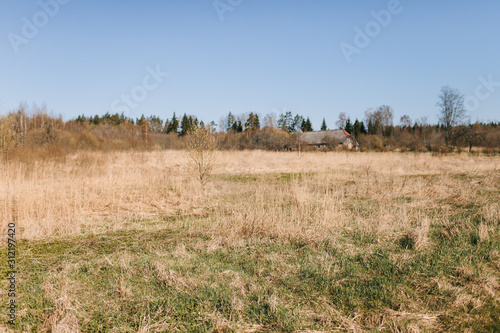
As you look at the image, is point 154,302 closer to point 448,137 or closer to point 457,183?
point 457,183

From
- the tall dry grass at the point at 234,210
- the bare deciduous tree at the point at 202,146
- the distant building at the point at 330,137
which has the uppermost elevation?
the distant building at the point at 330,137

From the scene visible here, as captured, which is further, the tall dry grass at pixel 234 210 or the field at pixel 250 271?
the tall dry grass at pixel 234 210

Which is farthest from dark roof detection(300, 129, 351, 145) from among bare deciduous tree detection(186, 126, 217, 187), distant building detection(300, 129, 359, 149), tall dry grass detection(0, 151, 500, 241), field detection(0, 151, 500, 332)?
field detection(0, 151, 500, 332)

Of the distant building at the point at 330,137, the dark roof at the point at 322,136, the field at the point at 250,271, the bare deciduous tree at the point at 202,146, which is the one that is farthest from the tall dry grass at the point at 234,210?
the dark roof at the point at 322,136

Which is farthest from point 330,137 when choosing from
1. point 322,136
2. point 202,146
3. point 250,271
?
point 250,271

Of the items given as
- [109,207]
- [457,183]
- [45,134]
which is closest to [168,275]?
[109,207]

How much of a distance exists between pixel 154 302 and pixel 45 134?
2623cm

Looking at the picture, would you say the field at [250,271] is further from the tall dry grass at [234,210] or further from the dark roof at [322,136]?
the dark roof at [322,136]

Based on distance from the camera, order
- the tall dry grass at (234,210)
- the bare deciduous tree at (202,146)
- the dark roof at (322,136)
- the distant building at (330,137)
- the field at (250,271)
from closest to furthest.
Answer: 1. the field at (250,271)
2. the tall dry grass at (234,210)
3. the bare deciduous tree at (202,146)
4. the distant building at (330,137)
5. the dark roof at (322,136)

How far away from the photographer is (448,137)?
133ft

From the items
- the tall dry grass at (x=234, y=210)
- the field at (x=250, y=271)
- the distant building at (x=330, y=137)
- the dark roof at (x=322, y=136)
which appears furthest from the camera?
the dark roof at (x=322, y=136)

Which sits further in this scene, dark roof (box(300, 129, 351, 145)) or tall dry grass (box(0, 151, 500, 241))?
dark roof (box(300, 129, 351, 145))

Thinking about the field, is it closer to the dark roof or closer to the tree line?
the tree line

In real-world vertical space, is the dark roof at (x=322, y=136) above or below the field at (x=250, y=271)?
above
